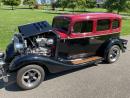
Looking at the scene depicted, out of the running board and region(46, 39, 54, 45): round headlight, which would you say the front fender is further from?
region(46, 39, 54, 45): round headlight

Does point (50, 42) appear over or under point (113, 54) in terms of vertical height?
over

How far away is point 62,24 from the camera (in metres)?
6.52

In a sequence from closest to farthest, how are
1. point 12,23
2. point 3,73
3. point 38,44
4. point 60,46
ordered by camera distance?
point 3,73 < point 38,44 < point 60,46 < point 12,23

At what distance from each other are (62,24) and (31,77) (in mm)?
2064

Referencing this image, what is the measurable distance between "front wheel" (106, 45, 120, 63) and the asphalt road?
455 mm

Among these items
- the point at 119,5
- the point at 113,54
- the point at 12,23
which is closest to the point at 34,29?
the point at 113,54

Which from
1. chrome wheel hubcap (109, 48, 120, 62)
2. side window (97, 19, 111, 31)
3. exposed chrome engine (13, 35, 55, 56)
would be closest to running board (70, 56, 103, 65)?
chrome wheel hubcap (109, 48, 120, 62)

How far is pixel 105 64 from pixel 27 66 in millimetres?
3160

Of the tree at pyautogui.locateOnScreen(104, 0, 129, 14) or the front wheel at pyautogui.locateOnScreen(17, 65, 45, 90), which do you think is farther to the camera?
the tree at pyautogui.locateOnScreen(104, 0, 129, 14)

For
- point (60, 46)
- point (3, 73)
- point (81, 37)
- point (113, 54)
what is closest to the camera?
point (3, 73)

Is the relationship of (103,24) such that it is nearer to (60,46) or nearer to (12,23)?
(60,46)

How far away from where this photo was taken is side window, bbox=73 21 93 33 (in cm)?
622

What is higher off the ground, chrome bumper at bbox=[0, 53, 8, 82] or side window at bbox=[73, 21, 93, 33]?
side window at bbox=[73, 21, 93, 33]

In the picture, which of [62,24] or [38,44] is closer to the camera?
[38,44]
